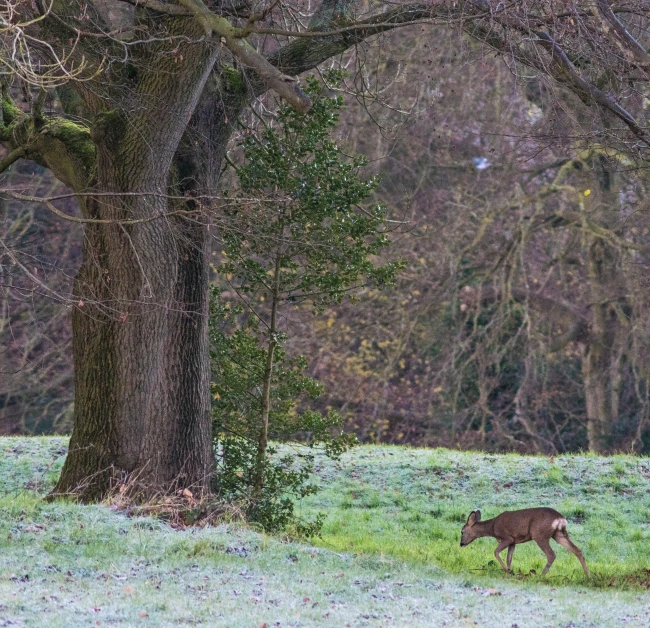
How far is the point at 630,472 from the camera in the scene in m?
15.6

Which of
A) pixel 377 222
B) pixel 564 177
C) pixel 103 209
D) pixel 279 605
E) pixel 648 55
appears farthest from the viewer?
pixel 564 177

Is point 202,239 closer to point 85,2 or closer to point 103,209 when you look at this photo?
Result: point 103,209

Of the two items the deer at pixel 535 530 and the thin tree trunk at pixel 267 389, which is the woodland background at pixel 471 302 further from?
the deer at pixel 535 530

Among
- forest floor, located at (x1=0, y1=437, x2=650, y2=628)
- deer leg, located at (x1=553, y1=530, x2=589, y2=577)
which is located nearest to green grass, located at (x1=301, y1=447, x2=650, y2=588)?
forest floor, located at (x1=0, y1=437, x2=650, y2=628)

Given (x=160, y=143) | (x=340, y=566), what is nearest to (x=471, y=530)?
(x=340, y=566)

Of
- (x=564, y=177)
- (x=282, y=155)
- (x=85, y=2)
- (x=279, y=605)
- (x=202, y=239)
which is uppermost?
(x=564, y=177)

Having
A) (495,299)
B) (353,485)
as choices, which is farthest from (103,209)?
(495,299)

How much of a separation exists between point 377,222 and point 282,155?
4.11ft

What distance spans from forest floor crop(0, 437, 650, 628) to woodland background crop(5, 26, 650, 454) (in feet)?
25.4

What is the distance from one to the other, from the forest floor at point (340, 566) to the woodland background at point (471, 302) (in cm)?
773

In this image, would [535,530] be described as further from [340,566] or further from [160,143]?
[160,143]

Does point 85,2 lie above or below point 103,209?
above

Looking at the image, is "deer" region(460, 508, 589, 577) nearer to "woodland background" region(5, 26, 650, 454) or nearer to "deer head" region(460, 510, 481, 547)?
"deer head" region(460, 510, 481, 547)

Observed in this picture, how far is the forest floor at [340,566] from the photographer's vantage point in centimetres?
704
